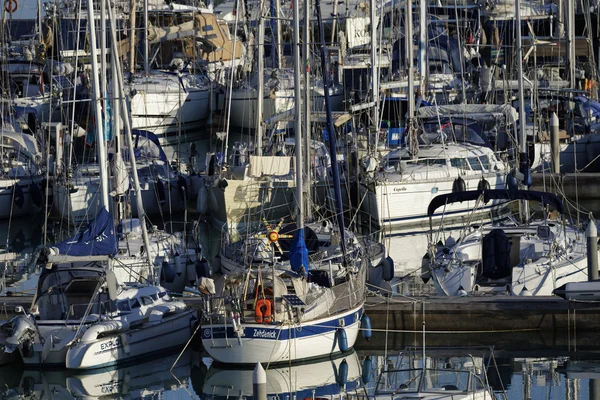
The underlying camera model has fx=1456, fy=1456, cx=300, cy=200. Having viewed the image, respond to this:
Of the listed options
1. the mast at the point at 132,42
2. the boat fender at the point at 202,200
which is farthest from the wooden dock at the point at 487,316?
the mast at the point at 132,42

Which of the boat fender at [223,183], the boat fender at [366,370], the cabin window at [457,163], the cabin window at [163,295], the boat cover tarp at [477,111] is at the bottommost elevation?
the boat fender at [366,370]

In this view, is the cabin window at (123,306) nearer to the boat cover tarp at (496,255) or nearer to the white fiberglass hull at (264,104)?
the boat cover tarp at (496,255)

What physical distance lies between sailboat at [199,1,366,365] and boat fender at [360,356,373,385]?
1.40 ft

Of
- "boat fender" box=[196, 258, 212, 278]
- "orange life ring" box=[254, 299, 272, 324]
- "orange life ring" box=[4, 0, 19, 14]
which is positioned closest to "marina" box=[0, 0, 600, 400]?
"orange life ring" box=[254, 299, 272, 324]

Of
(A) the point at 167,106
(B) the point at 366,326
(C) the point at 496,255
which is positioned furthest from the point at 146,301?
(A) the point at 167,106

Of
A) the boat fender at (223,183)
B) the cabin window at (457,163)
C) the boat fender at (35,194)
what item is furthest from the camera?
the boat fender at (35,194)

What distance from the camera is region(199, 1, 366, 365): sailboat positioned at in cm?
2408

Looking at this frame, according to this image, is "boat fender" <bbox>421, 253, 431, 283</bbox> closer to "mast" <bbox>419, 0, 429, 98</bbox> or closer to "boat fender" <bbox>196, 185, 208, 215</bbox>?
"boat fender" <bbox>196, 185, 208, 215</bbox>

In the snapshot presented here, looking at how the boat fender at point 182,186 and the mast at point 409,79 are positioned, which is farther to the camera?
the boat fender at point 182,186

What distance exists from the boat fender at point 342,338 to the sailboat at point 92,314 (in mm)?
2770

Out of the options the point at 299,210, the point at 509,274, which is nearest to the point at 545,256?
the point at 509,274

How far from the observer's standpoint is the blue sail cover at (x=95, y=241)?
26.2 meters

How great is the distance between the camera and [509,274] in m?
28.1

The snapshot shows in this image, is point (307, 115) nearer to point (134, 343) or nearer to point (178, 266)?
point (178, 266)
